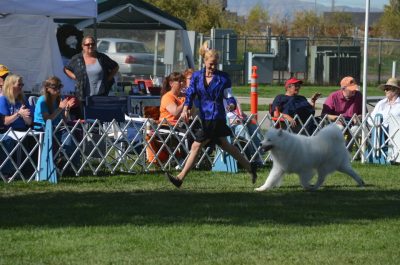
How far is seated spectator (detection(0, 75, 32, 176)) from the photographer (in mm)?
11453

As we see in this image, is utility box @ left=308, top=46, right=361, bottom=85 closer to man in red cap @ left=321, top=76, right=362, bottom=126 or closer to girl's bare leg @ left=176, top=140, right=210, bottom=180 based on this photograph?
man in red cap @ left=321, top=76, right=362, bottom=126

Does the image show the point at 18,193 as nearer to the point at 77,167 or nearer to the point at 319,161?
the point at 77,167

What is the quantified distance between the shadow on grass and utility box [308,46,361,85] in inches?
987

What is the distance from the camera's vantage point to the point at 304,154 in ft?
34.7

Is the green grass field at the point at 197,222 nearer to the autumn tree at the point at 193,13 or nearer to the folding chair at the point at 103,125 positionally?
the folding chair at the point at 103,125

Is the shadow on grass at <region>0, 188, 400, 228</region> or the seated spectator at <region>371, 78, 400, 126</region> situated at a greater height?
the seated spectator at <region>371, 78, 400, 126</region>

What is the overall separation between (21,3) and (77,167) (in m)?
2.95

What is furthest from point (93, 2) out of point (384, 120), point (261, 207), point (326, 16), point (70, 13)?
point (326, 16)

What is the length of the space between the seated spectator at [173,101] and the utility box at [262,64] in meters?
→ 20.0

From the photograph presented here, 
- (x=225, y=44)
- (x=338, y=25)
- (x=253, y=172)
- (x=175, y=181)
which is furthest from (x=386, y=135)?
(x=338, y=25)

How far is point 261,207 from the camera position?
9414mm

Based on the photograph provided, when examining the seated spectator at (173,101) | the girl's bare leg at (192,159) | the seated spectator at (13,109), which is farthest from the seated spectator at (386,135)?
the seated spectator at (13,109)

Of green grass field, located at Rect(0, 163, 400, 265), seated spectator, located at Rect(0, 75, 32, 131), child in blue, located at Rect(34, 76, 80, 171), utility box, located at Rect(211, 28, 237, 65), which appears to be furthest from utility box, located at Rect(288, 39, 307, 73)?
seated spectator, located at Rect(0, 75, 32, 131)

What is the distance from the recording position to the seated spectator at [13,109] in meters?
11.5
